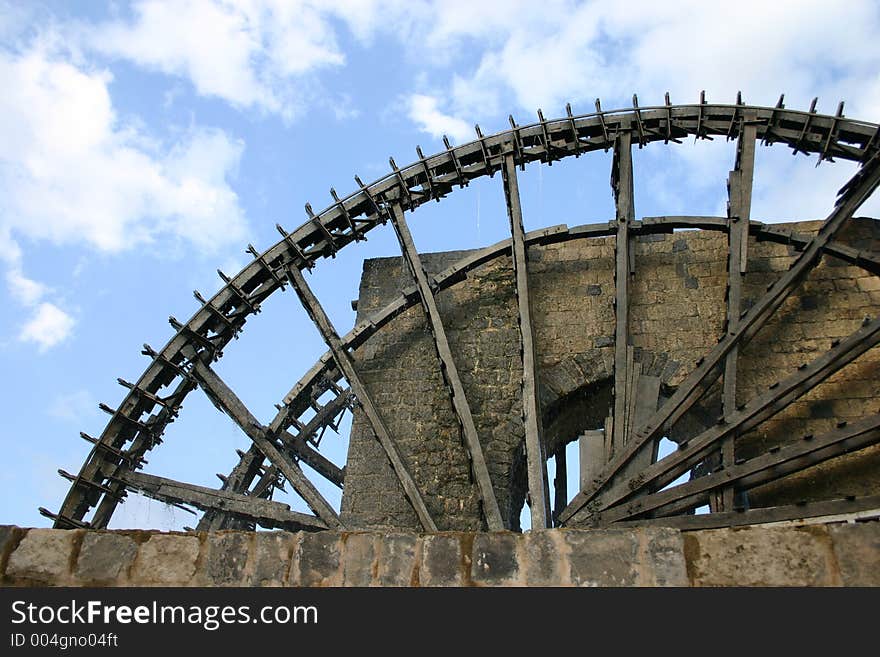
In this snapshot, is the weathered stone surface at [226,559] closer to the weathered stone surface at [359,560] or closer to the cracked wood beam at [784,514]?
the weathered stone surface at [359,560]

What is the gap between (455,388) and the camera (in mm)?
7484

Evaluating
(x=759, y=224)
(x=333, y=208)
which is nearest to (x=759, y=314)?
(x=759, y=224)

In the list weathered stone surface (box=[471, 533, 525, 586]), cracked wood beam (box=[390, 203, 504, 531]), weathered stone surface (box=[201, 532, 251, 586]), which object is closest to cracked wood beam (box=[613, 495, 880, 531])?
cracked wood beam (box=[390, 203, 504, 531])

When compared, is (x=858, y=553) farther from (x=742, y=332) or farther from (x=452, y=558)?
(x=742, y=332)

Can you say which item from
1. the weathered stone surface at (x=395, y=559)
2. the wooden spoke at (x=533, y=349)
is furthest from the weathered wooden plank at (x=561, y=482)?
the weathered stone surface at (x=395, y=559)

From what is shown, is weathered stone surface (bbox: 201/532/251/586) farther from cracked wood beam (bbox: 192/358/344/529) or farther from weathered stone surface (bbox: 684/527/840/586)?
cracked wood beam (bbox: 192/358/344/529)

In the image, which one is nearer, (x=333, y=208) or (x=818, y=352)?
(x=818, y=352)

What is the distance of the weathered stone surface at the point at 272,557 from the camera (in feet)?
12.7

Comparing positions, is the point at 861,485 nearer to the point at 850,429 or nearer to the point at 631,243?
the point at 850,429

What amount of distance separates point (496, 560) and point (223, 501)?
4758 millimetres

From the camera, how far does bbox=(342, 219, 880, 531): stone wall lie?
7.70m
